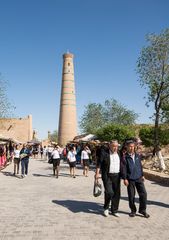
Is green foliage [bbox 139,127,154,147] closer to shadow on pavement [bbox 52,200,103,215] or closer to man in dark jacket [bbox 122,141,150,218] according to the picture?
shadow on pavement [bbox 52,200,103,215]

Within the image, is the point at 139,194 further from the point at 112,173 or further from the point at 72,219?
the point at 72,219

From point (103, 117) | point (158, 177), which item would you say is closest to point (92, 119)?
point (103, 117)

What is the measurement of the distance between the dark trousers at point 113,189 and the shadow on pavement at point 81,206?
0.39 meters

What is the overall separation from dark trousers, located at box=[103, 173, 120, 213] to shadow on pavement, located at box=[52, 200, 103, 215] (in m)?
0.39

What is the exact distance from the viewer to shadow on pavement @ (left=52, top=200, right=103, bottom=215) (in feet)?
28.9

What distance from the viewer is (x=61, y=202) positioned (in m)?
10.0

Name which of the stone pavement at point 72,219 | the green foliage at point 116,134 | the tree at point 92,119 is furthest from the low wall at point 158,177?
the tree at point 92,119

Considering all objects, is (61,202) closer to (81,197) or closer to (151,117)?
(81,197)

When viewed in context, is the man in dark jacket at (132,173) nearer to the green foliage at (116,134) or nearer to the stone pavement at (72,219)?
the stone pavement at (72,219)

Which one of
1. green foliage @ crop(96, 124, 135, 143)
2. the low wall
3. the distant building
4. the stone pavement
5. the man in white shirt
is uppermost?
the distant building

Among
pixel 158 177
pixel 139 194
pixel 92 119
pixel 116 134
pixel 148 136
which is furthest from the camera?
pixel 92 119

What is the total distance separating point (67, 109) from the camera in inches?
2616

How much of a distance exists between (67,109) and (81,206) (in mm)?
57305

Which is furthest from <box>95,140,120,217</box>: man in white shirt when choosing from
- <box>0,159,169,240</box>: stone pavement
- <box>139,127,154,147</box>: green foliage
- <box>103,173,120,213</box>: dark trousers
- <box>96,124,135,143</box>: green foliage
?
<box>139,127,154,147</box>: green foliage
